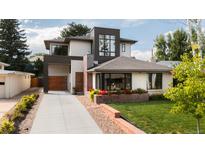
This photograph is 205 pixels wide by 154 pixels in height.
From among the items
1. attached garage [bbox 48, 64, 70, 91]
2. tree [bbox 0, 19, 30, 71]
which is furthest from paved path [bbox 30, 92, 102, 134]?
tree [bbox 0, 19, 30, 71]

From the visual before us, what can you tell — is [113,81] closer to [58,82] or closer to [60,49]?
[58,82]

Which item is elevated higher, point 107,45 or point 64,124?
point 107,45

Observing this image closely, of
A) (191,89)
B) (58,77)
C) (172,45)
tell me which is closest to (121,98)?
(191,89)

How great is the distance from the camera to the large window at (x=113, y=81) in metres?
20.4

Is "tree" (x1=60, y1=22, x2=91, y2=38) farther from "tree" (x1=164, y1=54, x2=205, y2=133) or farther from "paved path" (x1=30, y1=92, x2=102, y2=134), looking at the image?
"tree" (x1=164, y1=54, x2=205, y2=133)

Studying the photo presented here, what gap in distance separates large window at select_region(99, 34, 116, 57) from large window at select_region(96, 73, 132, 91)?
8265 millimetres

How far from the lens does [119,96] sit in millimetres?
18516

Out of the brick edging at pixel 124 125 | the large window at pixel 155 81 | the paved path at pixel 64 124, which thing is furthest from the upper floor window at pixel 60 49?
the brick edging at pixel 124 125

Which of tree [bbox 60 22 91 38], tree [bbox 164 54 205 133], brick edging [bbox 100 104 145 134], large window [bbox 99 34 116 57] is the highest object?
tree [bbox 60 22 91 38]

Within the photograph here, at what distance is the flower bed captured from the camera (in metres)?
18.0

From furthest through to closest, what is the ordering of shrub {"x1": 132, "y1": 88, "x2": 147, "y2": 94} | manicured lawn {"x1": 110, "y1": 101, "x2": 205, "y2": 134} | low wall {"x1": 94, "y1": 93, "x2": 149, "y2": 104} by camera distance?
shrub {"x1": 132, "y1": 88, "x2": 147, "y2": 94} < low wall {"x1": 94, "y1": 93, "x2": 149, "y2": 104} < manicured lawn {"x1": 110, "y1": 101, "x2": 205, "y2": 134}

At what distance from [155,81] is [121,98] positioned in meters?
5.07
